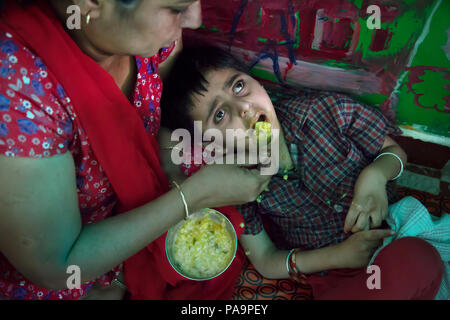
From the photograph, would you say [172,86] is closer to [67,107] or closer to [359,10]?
[67,107]

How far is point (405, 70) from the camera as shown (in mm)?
1663

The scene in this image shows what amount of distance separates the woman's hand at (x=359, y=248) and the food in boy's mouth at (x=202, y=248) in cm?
52

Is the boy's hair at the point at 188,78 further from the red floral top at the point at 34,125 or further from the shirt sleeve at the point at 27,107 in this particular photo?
the shirt sleeve at the point at 27,107

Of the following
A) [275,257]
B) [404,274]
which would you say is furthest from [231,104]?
[404,274]

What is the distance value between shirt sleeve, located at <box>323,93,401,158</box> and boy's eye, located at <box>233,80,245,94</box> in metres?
0.46

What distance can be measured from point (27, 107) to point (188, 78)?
2.87 feet

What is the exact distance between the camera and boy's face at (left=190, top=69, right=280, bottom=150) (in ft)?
5.12

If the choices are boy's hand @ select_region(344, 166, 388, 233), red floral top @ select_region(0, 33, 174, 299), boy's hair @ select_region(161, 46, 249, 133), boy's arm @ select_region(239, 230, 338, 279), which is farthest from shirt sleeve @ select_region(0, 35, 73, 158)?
boy's hand @ select_region(344, 166, 388, 233)

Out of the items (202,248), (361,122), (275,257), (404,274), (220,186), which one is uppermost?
(361,122)

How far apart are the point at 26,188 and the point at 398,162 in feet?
5.31

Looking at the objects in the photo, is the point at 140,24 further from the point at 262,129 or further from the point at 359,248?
the point at 359,248

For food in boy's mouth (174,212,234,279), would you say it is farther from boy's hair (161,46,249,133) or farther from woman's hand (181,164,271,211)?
boy's hair (161,46,249,133)

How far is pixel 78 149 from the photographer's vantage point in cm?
118
